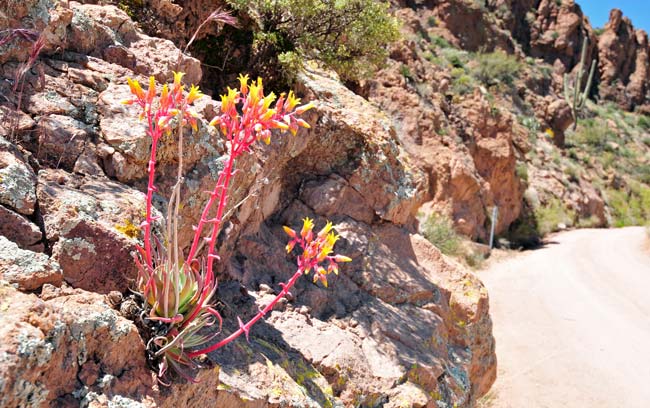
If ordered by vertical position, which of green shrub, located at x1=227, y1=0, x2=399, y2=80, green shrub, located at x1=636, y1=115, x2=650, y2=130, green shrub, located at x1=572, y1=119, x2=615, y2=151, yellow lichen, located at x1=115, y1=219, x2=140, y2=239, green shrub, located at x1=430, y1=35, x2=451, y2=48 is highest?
green shrub, located at x1=636, y1=115, x2=650, y2=130

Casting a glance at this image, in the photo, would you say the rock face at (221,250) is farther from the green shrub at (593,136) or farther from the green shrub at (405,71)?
the green shrub at (593,136)

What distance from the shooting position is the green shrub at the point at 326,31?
5199 mm

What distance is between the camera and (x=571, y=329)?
8789 millimetres

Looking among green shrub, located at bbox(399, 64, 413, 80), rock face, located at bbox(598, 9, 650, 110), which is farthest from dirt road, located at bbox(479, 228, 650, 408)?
rock face, located at bbox(598, 9, 650, 110)

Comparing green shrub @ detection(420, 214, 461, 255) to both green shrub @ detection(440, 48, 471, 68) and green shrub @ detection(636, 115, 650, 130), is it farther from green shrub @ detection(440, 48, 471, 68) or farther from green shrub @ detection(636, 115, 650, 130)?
green shrub @ detection(636, 115, 650, 130)

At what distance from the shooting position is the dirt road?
661 centimetres

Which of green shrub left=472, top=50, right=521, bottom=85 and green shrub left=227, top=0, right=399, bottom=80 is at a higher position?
green shrub left=472, top=50, right=521, bottom=85

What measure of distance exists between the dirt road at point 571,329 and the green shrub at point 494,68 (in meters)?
12.1

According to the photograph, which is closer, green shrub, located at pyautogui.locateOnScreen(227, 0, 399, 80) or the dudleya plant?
the dudleya plant

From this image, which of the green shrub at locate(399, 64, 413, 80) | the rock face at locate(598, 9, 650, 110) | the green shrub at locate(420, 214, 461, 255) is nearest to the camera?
the green shrub at locate(420, 214, 461, 255)

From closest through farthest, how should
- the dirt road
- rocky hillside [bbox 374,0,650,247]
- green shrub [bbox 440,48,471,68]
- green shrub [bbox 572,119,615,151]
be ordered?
the dirt road → rocky hillside [bbox 374,0,650,247] → green shrub [bbox 440,48,471,68] → green shrub [bbox 572,119,615,151]

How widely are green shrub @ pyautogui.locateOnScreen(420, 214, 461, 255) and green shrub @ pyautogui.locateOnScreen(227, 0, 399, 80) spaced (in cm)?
468

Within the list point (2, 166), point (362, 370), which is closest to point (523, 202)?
point (362, 370)

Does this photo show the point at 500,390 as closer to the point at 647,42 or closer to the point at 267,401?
the point at 267,401
